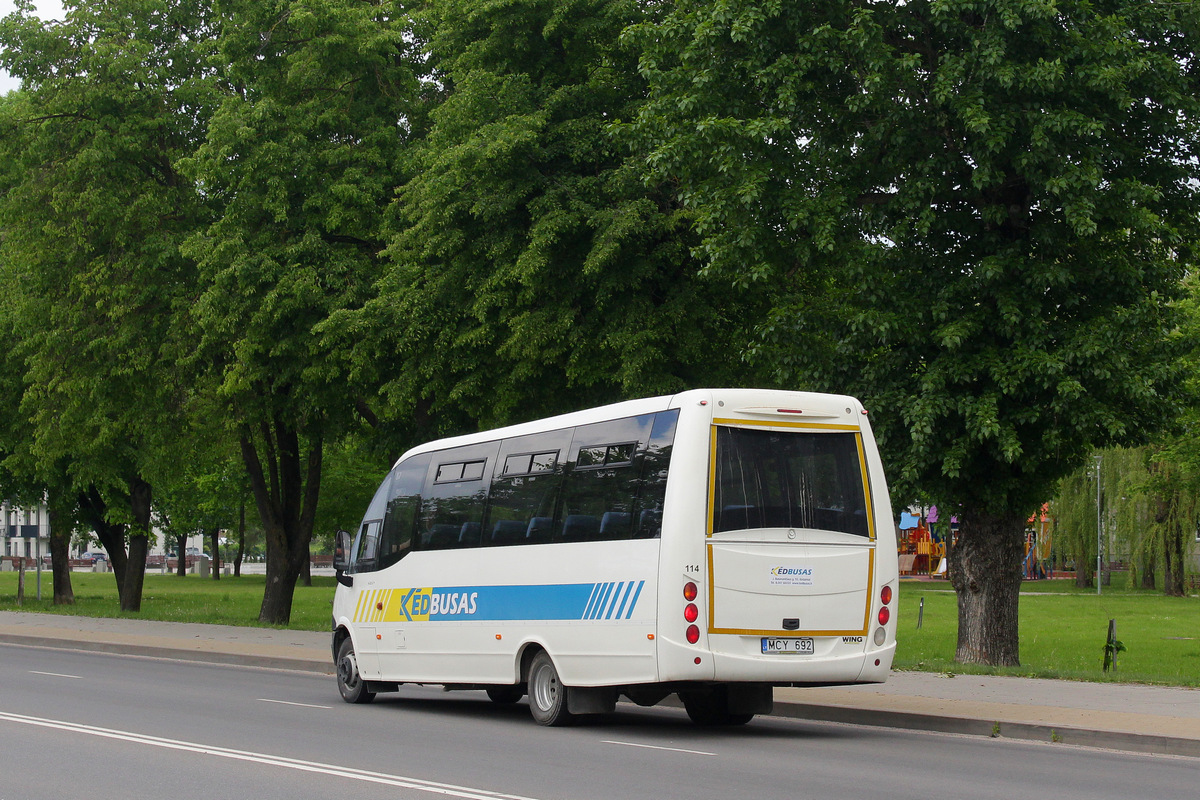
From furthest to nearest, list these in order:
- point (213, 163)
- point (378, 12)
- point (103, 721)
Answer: point (378, 12)
point (213, 163)
point (103, 721)

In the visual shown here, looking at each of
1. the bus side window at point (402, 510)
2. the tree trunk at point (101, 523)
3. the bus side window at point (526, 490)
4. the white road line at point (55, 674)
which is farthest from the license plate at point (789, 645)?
the tree trunk at point (101, 523)

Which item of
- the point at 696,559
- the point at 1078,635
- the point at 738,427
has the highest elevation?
the point at 738,427

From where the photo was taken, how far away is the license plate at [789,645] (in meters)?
12.0

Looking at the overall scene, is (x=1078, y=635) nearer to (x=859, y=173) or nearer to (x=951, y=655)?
(x=951, y=655)

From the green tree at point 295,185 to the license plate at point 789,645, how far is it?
46.0 feet

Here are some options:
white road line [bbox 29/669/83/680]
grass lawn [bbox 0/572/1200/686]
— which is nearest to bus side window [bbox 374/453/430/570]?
white road line [bbox 29/669/83/680]

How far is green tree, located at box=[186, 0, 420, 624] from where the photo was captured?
979 inches

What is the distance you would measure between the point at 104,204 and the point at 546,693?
18345 mm

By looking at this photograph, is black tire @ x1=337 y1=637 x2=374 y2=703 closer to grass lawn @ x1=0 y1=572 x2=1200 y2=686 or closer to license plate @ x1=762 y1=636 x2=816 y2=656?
license plate @ x1=762 y1=636 x2=816 y2=656

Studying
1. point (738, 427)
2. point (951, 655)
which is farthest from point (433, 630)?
point (951, 655)

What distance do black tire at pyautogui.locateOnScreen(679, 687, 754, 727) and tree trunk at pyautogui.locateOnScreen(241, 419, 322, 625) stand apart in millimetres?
19584

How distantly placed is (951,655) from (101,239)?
732 inches

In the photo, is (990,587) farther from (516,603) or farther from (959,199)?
(516,603)

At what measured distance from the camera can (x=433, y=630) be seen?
15.0 metres
